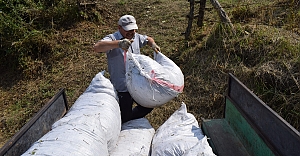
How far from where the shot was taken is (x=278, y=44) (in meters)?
3.20

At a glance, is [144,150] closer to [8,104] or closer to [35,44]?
[8,104]

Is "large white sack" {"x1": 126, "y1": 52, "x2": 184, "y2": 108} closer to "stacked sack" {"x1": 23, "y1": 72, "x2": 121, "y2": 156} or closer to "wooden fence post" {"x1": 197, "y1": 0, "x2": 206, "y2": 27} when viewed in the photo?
"stacked sack" {"x1": 23, "y1": 72, "x2": 121, "y2": 156}

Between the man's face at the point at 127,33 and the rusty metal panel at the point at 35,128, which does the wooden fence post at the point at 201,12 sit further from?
the rusty metal panel at the point at 35,128

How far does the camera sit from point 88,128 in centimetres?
161

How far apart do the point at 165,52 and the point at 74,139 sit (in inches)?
122

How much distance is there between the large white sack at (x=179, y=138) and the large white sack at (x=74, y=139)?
40 centimetres

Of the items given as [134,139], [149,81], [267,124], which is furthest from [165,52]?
[267,124]

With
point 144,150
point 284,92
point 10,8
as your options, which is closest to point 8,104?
point 10,8

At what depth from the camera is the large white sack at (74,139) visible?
138 centimetres

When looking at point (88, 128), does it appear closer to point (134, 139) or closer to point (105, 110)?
point (105, 110)

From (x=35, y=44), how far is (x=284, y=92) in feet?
13.0

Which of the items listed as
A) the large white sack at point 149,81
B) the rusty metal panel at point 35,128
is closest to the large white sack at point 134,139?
the large white sack at point 149,81

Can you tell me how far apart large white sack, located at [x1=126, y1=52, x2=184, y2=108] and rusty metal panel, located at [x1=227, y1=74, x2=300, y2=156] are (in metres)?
0.51

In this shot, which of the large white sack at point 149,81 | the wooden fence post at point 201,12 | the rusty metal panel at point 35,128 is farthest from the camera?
the wooden fence post at point 201,12
